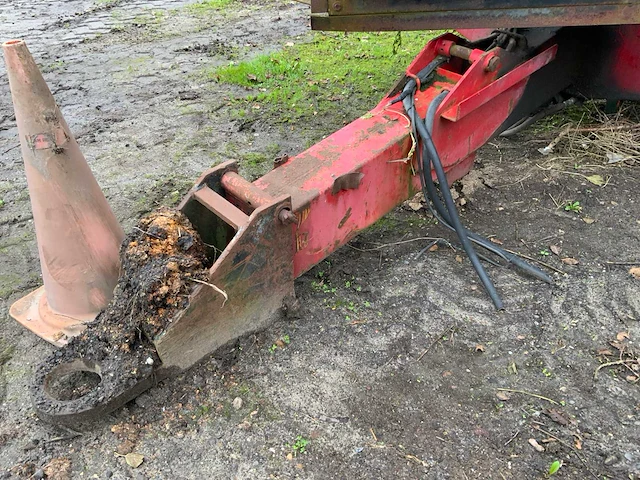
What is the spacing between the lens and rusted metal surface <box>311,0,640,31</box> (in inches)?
93.3

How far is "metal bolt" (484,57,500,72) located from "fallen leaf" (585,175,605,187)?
144cm

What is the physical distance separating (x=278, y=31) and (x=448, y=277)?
558cm

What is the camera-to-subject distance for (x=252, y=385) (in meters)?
2.31

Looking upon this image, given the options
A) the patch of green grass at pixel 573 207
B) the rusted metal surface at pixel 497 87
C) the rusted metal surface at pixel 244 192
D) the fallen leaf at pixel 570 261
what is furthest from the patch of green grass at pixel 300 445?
the patch of green grass at pixel 573 207

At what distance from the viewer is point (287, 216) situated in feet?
7.02

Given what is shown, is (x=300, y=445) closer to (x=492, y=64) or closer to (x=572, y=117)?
(x=492, y=64)

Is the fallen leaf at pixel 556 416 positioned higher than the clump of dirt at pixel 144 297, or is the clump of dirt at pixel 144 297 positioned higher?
the clump of dirt at pixel 144 297

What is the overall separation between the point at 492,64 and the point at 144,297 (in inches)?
79.8

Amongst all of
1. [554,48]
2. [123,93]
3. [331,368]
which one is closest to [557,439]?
[331,368]

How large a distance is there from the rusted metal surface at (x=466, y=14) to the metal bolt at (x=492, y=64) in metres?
0.24

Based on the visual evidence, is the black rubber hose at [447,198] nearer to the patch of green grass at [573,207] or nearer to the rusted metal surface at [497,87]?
the rusted metal surface at [497,87]

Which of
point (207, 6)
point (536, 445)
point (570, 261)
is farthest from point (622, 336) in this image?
point (207, 6)

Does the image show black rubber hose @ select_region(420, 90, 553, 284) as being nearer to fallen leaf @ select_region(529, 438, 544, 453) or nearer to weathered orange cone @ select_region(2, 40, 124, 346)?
fallen leaf @ select_region(529, 438, 544, 453)

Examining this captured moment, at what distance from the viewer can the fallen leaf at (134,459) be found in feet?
6.62
